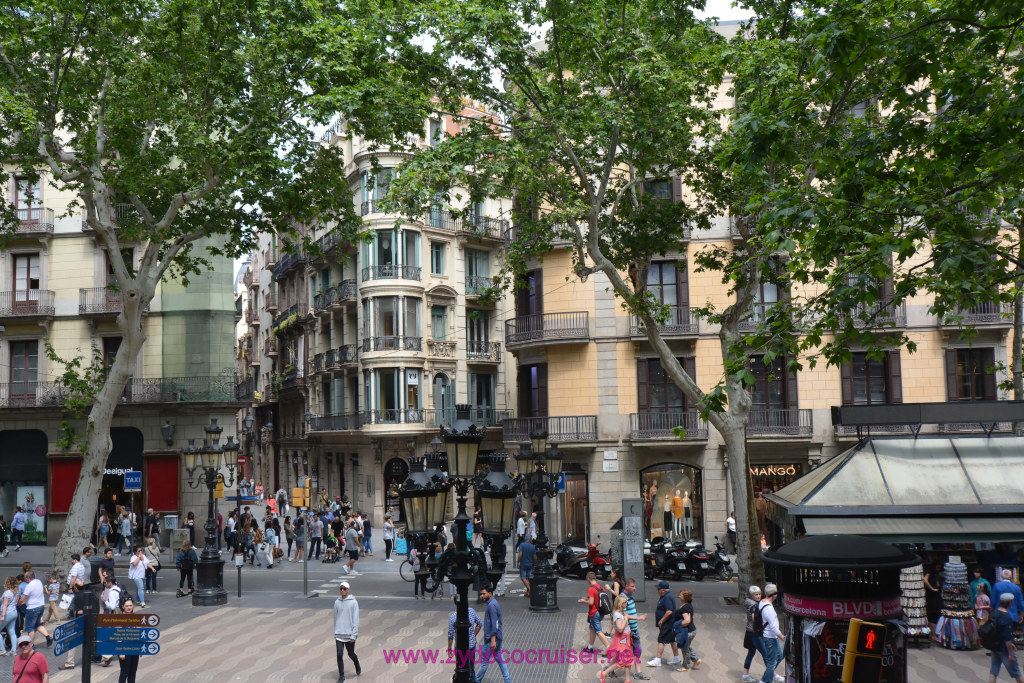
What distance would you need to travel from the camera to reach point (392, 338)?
38250 millimetres

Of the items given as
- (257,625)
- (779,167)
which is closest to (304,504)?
(257,625)

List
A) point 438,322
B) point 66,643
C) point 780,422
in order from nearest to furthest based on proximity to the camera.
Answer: point 66,643 → point 780,422 → point 438,322

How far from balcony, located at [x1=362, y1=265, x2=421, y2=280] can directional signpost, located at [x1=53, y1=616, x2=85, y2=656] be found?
2890 cm

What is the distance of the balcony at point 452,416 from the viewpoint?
38.9 metres

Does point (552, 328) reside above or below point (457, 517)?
above

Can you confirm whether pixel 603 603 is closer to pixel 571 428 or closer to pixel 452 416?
pixel 571 428

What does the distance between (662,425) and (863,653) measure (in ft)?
72.7

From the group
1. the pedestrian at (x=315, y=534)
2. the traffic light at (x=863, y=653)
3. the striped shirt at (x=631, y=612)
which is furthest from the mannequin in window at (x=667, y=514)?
the traffic light at (x=863, y=653)

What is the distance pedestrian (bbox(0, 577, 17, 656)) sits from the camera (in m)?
15.5

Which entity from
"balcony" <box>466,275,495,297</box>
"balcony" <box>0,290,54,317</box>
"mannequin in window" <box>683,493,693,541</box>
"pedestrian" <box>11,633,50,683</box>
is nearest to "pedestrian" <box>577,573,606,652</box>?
"pedestrian" <box>11,633,50,683</box>

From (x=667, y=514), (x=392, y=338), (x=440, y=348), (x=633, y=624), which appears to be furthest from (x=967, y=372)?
(x=392, y=338)

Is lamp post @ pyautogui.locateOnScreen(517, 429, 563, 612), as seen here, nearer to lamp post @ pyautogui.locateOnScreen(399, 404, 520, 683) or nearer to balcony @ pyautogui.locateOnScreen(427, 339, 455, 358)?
lamp post @ pyautogui.locateOnScreen(399, 404, 520, 683)

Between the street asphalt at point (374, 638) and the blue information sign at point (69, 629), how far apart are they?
430 cm

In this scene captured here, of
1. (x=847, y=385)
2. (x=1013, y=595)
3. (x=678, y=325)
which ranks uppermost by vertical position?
(x=678, y=325)
